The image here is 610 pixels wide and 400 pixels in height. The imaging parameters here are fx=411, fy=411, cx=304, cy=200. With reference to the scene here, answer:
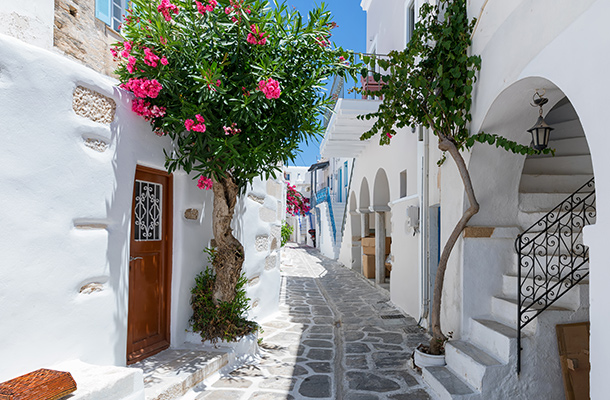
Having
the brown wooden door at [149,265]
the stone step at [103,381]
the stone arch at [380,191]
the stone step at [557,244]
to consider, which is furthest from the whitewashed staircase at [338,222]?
the stone step at [103,381]

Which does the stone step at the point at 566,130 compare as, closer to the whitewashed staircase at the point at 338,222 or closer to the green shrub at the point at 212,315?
the green shrub at the point at 212,315

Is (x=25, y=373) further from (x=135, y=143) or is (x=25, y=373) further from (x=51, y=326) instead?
(x=135, y=143)

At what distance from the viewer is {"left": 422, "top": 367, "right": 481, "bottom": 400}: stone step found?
374cm

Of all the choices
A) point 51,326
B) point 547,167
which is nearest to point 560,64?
point 547,167

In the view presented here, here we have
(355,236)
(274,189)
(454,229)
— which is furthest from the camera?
(355,236)

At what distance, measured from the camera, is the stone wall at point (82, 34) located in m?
6.07

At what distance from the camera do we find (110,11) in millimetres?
6941

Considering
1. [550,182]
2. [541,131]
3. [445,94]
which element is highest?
[445,94]

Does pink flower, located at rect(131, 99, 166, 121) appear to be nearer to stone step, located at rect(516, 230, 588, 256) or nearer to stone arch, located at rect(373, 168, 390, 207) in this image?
stone step, located at rect(516, 230, 588, 256)

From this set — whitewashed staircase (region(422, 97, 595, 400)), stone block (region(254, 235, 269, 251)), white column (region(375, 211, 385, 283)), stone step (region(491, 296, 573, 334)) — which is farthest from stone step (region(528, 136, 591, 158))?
white column (region(375, 211, 385, 283))

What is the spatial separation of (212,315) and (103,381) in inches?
78.6

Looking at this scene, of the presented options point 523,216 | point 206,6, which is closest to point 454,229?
point 523,216

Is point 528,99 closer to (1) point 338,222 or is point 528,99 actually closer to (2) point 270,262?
(2) point 270,262

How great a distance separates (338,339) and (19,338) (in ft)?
13.7
